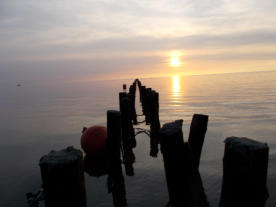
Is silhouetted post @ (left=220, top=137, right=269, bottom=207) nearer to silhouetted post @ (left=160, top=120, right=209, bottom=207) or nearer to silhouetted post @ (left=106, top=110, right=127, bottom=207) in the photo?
silhouetted post @ (left=160, top=120, right=209, bottom=207)

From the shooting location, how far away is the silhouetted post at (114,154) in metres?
7.00

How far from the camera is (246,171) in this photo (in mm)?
3076

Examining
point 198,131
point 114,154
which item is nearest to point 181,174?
point 198,131

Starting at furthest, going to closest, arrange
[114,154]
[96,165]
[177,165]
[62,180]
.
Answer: [96,165]
[114,154]
[177,165]
[62,180]

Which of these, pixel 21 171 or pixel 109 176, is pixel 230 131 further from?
pixel 21 171

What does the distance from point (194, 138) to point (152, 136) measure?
641 cm

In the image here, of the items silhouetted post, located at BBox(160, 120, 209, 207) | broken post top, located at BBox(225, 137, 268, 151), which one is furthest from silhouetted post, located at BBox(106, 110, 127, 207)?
broken post top, located at BBox(225, 137, 268, 151)

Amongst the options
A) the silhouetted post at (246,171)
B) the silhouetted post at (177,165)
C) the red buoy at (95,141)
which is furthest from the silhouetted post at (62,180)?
the red buoy at (95,141)

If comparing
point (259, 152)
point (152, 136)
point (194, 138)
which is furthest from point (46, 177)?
point (152, 136)

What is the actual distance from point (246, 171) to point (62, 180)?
227 centimetres

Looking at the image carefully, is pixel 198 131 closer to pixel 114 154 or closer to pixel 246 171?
pixel 114 154

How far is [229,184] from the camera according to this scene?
3.30m

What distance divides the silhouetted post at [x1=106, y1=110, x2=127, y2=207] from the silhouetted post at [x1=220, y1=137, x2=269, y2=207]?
4006 millimetres

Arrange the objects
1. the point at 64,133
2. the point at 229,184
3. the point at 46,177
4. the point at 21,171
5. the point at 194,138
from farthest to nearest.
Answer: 1. the point at 64,133
2. the point at 21,171
3. the point at 194,138
4. the point at 229,184
5. the point at 46,177
